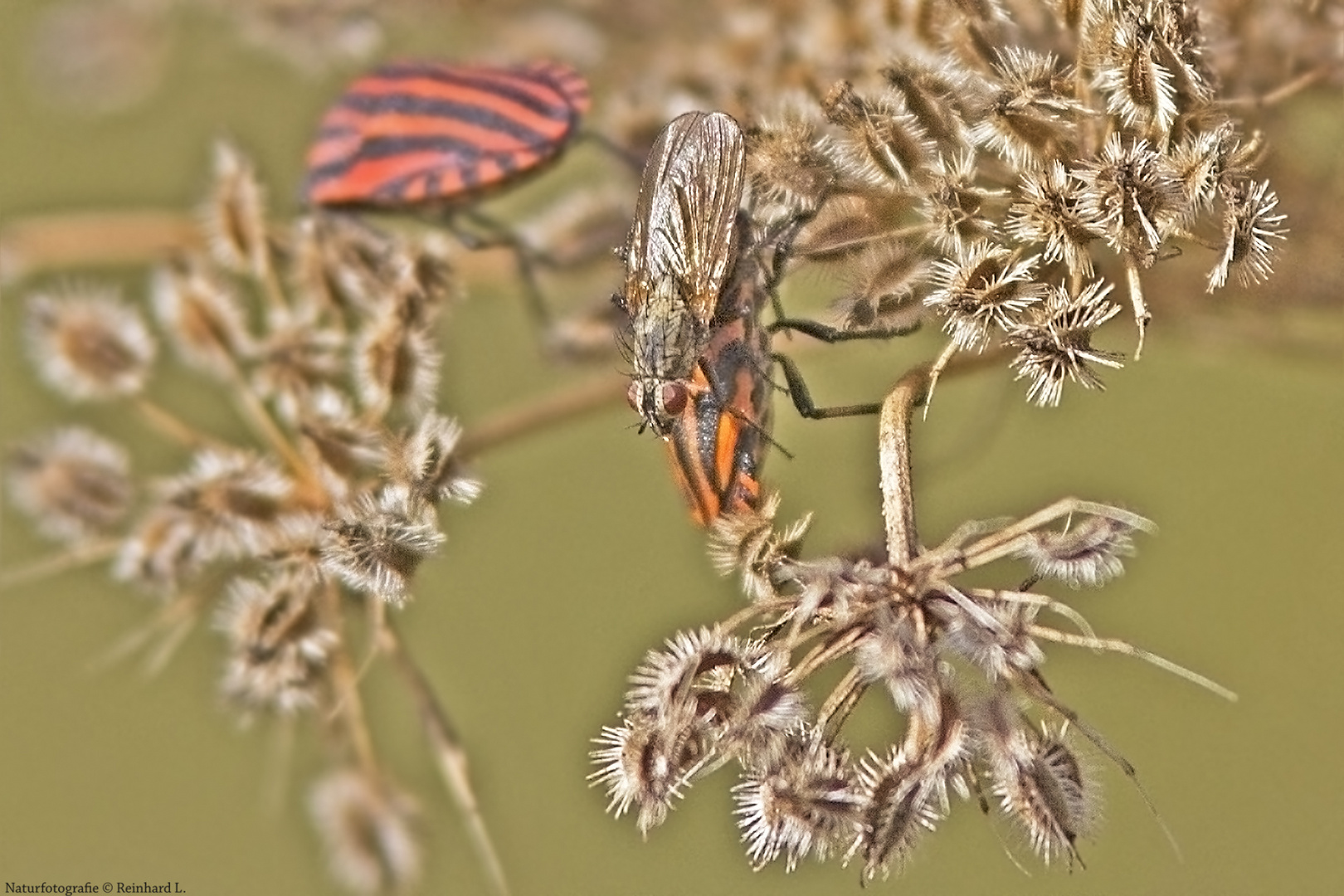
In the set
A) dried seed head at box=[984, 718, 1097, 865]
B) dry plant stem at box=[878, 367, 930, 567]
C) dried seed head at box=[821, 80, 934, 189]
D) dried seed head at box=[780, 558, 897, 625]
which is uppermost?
dried seed head at box=[821, 80, 934, 189]

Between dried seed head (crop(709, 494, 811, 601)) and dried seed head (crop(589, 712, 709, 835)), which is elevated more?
dried seed head (crop(709, 494, 811, 601))

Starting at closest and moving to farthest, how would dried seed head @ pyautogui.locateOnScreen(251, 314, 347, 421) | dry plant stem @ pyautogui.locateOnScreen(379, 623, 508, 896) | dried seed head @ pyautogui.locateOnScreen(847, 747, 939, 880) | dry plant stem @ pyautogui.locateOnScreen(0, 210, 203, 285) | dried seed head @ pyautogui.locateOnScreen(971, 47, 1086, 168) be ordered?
dried seed head @ pyautogui.locateOnScreen(847, 747, 939, 880), dried seed head @ pyautogui.locateOnScreen(971, 47, 1086, 168), dry plant stem @ pyautogui.locateOnScreen(379, 623, 508, 896), dried seed head @ pyautogui.locateOnScreen(251, 314, 347, 421), dry plant stem @ pyautogui.locateOnScreen(0, 210, 203, 285)

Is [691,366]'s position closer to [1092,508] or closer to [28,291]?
[1092,508]

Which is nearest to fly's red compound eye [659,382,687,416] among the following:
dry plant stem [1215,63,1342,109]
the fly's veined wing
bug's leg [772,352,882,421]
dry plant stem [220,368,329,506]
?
the fly's veined wing

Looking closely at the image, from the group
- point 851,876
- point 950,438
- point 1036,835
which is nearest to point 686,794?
point 1036,835

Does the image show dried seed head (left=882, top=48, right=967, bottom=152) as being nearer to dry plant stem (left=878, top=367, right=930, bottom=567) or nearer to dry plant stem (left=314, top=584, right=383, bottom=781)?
dry plant stem (left=878, top=367, right=930, bottom=567)

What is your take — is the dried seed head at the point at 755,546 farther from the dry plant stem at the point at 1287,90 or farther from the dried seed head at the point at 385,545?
the dry plant stem at the point at 1287,90
